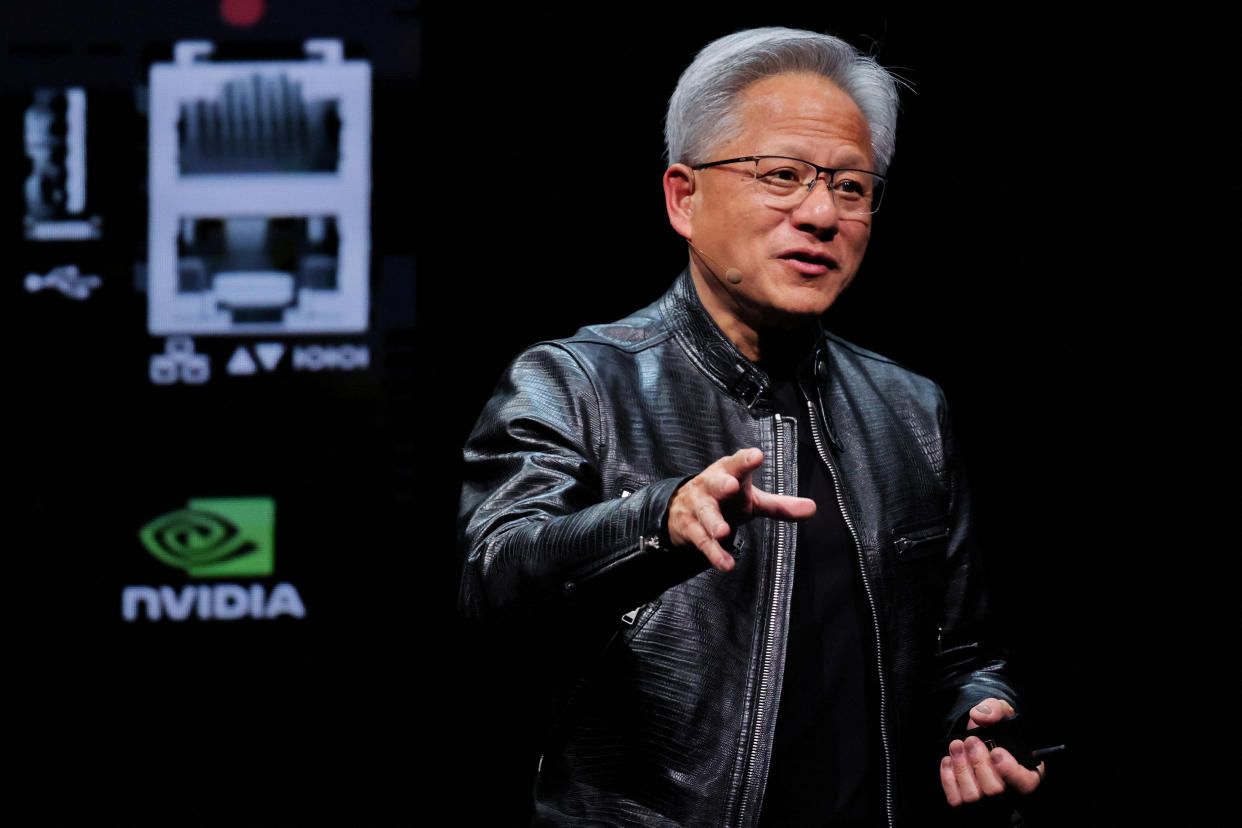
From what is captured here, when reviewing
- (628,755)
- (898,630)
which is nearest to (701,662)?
(628,755)

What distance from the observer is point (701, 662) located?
1.45 meters

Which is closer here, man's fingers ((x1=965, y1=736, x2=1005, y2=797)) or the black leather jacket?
the black leather jacket

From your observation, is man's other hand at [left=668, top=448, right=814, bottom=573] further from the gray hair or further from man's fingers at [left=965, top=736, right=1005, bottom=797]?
the gray hair

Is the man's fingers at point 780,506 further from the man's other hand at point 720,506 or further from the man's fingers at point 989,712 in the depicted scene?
the man's fingers at point 989,712

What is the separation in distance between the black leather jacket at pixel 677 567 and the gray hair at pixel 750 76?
0.65 feet

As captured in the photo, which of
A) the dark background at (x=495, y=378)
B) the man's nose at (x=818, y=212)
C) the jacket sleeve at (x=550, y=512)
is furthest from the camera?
the dark background at (x=495, y=378)

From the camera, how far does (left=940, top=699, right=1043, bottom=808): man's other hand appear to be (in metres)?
1.47

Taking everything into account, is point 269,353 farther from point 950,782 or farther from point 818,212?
point 950,782

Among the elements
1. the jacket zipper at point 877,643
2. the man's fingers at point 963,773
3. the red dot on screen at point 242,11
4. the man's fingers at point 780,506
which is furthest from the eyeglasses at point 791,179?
the red dot on screen at point 242,11

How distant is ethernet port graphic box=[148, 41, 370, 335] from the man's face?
4.62 ft

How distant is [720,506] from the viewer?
1190 millimetres

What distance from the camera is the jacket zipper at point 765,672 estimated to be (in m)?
1.42

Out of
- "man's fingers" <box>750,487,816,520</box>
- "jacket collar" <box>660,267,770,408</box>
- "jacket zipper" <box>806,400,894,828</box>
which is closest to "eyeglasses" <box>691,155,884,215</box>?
"jacket collar" <box>660,267,770,408</box>

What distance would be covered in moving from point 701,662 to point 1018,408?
1.65m
